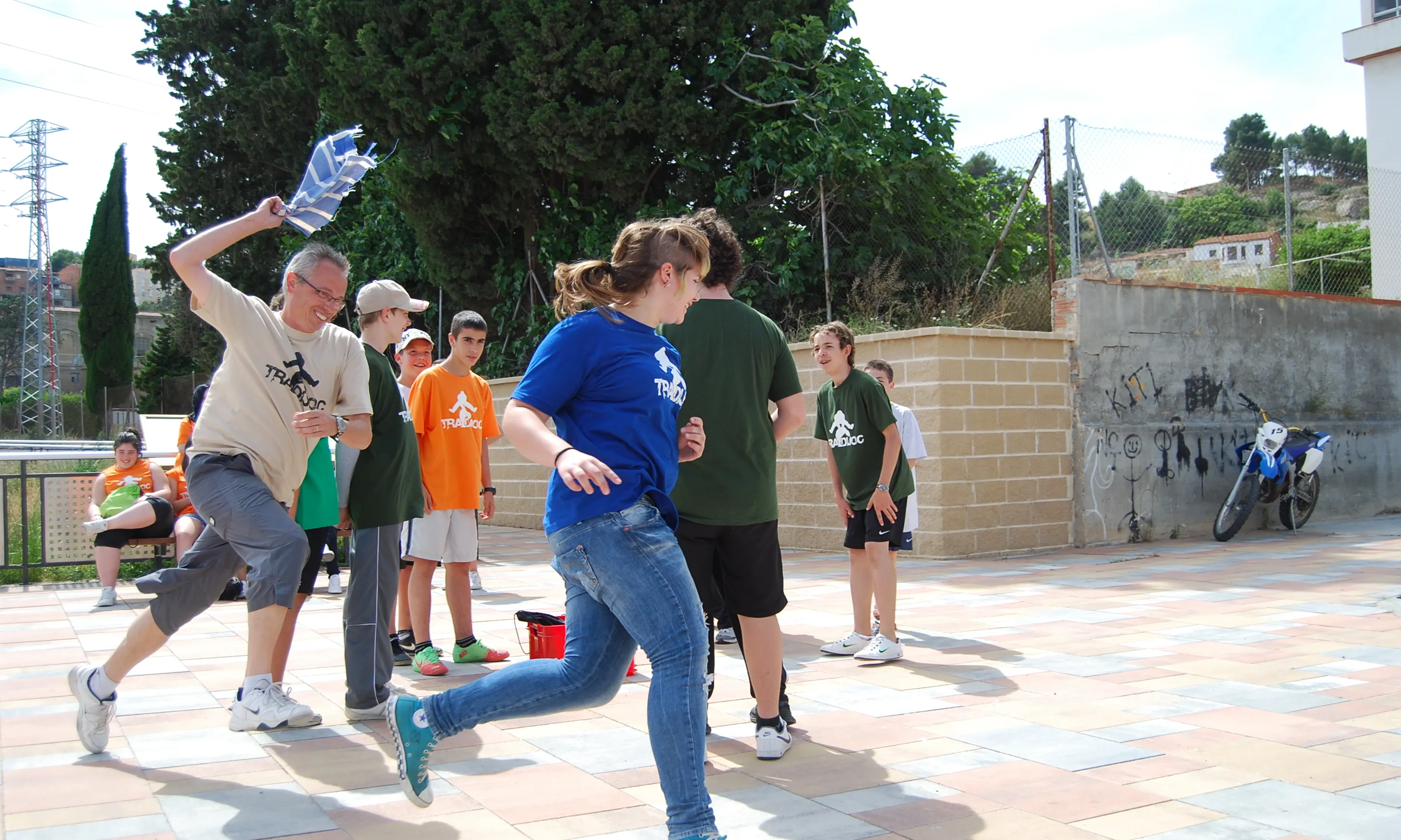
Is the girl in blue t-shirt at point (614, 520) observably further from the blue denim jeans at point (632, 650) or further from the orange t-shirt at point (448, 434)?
the orange t-shirt at point (448, 434)

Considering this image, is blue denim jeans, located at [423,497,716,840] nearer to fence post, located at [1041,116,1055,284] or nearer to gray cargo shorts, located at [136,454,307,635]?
gray cargo shorts, located at [136,454,307,635]

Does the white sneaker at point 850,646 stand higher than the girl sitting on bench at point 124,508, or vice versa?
the girl sitting on bench at point 124,508

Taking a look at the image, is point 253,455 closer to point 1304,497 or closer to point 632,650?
point 632,650

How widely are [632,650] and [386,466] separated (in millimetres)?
2114

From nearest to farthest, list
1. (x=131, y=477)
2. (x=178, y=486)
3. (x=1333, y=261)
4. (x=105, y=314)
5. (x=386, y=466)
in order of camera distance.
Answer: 1. (x=386, y=466)
2. (x=131, y=477)
3. (x=178, y=486)
4. (x=1333, y=261)
5. (x=105, y=314)

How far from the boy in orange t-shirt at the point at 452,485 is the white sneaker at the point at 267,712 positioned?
1.17 meters

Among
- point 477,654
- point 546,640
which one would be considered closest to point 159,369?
point 477,654

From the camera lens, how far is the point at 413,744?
2863mm

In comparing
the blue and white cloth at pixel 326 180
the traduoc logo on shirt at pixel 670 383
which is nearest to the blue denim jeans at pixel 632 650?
the traduoc logo on shirt at pixel 670 383

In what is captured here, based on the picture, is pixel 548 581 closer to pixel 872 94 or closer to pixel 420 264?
pixel 872 94

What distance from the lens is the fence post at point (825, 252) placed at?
12531 mm

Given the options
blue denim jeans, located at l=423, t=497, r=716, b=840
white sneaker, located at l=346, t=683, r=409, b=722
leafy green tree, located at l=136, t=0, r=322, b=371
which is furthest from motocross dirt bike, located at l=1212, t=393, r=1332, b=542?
leafy green tree, located at l=136, t=0, r=322, b=371

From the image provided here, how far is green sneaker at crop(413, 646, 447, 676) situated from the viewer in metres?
5.27

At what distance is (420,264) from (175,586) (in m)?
14.6
